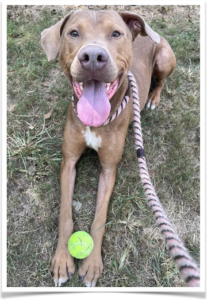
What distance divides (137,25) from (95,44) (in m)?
1.01

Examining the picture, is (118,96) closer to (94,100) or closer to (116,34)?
(94,100)

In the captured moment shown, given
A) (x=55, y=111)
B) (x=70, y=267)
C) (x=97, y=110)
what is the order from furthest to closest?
1. (x=55, y=111)
2. (x=70, y=267)
3. (x=97, y=110)

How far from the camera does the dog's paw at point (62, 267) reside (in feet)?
9.23

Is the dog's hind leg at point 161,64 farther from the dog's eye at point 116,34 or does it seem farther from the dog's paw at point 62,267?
the dog's paw at point 62,267

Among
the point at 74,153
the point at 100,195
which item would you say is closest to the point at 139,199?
the point at 100,195

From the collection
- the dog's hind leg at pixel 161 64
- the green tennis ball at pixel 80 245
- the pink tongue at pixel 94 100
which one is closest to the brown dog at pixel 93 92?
the pink tongue at pixel 94 100

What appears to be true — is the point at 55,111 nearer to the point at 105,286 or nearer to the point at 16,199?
the point at 16,199

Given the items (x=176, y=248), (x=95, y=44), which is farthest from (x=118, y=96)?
(x=176, y=248)

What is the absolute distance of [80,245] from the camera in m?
2.73

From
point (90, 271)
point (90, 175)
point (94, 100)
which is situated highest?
point (94, 100)

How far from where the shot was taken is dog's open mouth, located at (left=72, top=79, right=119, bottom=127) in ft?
8.68

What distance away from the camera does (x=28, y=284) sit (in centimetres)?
291

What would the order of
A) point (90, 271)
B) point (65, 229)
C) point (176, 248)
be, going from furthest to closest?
point (65, 229), point (90, 271), point (176, 248)
